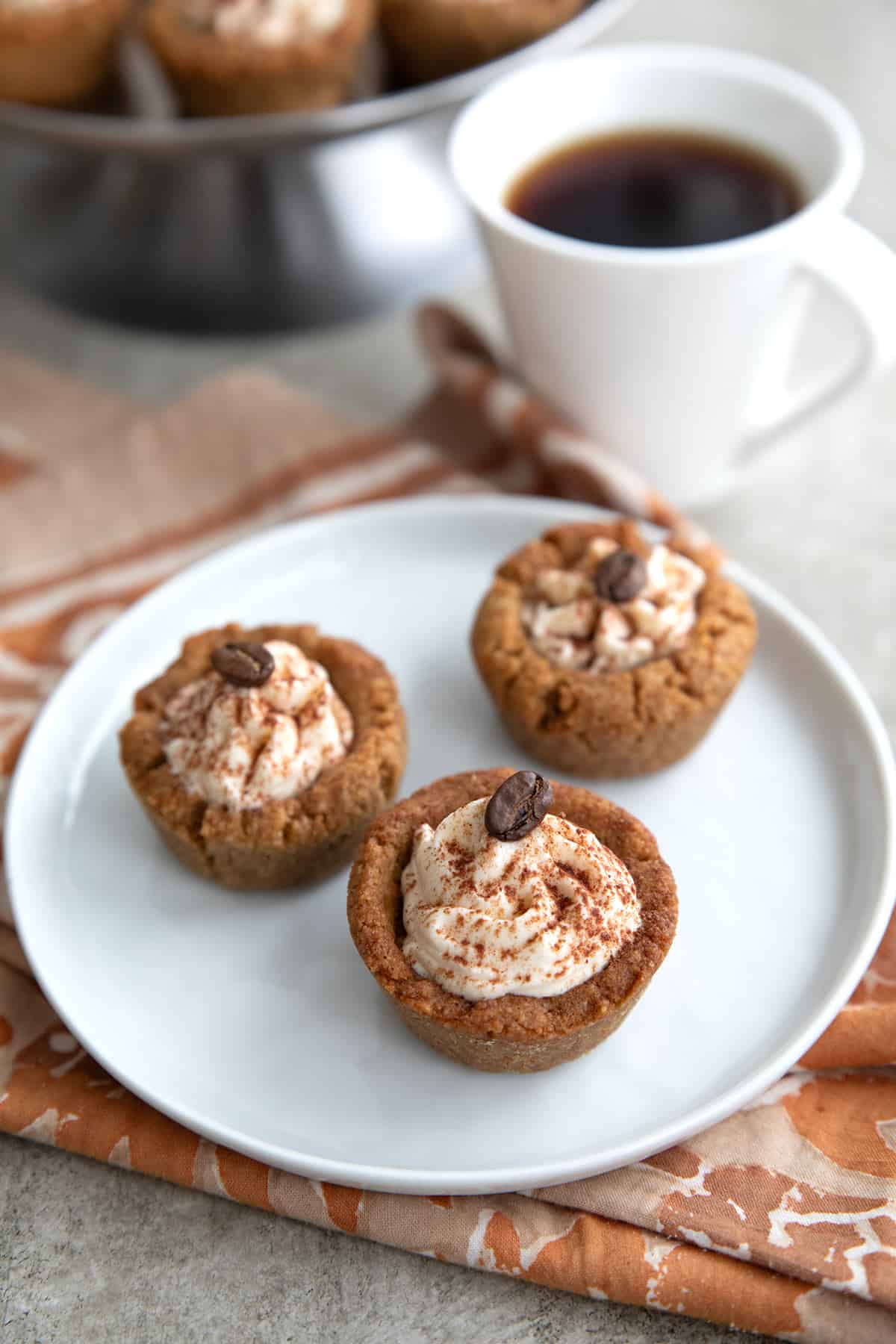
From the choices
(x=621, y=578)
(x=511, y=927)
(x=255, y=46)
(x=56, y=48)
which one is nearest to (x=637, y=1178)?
(x=511, y=927)

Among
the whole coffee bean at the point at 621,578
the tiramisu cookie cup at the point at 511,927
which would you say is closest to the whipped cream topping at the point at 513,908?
the tiramisu cookie cup at the point at 511,927

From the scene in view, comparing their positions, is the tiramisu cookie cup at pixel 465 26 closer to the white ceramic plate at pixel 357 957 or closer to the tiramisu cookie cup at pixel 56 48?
the tiramisu cookie cup at pixel 56 48

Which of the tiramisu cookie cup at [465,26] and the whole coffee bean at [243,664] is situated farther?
the tiramisu cookie cup at [465,26]

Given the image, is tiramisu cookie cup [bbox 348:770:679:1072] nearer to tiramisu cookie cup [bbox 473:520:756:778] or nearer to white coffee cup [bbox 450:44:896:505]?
tiramisu cookie cup [bbox 473:520:756:778]

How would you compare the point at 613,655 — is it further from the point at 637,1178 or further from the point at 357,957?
the point at 637,1178

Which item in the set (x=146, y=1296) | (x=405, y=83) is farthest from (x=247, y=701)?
(x=405, y=83)

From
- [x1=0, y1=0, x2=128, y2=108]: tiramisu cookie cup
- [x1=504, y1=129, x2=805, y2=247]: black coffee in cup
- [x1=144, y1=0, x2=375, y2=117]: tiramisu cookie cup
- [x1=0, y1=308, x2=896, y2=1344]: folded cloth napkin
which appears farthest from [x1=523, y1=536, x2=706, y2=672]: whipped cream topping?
[x1=0, y1=0, x2=128, y2=108]: tiramisu cookie cup
